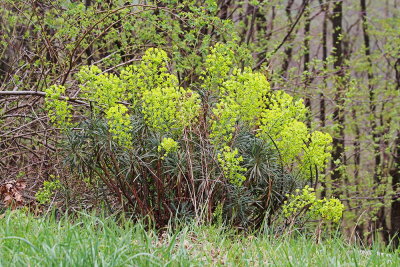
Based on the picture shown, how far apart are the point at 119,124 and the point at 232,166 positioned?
1083 millimetres

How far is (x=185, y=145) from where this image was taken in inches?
213

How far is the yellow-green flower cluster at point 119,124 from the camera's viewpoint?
4.85 meters

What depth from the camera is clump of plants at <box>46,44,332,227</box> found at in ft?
16.7

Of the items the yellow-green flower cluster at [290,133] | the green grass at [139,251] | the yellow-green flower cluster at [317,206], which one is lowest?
the yellow-green flower cluster at [317,206]

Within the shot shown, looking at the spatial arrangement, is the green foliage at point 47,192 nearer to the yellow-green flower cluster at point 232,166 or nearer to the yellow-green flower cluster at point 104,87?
the yellow-green flower cluster at point 104,87

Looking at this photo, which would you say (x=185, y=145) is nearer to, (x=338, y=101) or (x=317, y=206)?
(x=317, y=206)

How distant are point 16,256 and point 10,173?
14.1 ft

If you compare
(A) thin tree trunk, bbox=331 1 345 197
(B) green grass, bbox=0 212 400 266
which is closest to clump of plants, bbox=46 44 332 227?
(B) green grass, bbox=0 212 400 266

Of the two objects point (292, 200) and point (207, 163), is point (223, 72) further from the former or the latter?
point (292, 200)

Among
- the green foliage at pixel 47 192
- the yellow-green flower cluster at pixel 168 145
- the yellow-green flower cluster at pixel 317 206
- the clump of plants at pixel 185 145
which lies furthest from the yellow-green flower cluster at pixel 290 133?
the green foliage at pixel 47 192

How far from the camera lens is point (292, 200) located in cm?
544

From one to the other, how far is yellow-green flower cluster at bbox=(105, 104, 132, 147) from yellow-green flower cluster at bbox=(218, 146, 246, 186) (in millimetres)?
861

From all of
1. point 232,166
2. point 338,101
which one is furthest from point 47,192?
point 338,101

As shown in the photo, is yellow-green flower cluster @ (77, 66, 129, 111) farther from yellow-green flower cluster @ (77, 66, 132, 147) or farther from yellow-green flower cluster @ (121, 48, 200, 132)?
yellow-green flower cluster @ (121, 48, 200, 132)
